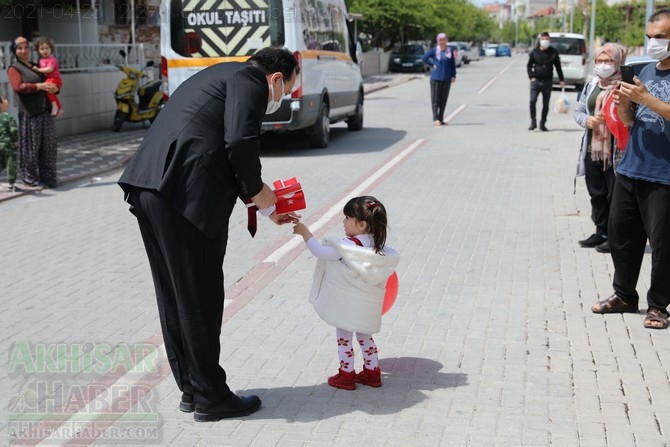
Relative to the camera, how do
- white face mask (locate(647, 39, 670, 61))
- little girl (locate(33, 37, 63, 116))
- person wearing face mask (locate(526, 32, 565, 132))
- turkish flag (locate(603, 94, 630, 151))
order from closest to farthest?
white face mask (locate(647, 39, 670, 61)) → turkish flag (locate(603, 94, 630, 151)) → little girl (locate(33, 37, 63, 116)) → person wearing face mask (locate(526, 32, 565, 132))

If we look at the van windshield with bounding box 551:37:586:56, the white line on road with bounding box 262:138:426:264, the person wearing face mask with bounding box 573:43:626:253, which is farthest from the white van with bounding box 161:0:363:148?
the van windshield with bounding box 551:37:586:56

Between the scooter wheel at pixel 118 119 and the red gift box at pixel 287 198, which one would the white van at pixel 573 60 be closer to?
the scooter wheel at pixel 118 119

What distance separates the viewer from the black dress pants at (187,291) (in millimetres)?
4473

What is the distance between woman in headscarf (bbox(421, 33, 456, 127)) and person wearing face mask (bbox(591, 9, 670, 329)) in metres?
14.2

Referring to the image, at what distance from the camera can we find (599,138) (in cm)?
830

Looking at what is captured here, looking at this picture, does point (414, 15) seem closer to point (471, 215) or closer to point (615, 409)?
point (471, 215)

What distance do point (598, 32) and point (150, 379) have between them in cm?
6715

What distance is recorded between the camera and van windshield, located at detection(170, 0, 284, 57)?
1482 centimetres

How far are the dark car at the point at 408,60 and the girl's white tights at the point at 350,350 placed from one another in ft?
162

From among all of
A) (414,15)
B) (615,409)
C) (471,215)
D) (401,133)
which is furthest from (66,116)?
(414,15)

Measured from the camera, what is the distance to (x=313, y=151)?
16609mm

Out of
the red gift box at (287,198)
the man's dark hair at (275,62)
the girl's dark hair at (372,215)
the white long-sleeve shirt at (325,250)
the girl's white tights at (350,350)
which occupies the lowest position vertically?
the girl's white tights at (350,350)

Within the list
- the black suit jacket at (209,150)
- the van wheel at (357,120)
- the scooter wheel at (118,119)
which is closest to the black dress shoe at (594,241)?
the black suit jacket at (209,150)

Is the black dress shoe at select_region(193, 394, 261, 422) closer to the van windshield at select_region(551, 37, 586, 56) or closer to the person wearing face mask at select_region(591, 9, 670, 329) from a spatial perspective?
the person wearing face mask at select_region(591, 9, 670, 329)
